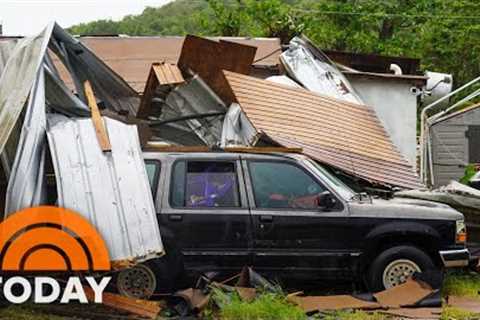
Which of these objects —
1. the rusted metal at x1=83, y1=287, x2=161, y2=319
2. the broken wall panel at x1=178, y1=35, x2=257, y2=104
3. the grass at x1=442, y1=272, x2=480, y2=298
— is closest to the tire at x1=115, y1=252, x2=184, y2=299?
the rusted metal at x1=83, y1=287, x2=161, y2=319

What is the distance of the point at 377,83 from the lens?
46.4 ft

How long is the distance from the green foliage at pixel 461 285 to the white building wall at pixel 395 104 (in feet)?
18.6

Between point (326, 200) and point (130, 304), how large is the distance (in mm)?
2283

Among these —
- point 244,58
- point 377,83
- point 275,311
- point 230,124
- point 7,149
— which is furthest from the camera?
point 377,83

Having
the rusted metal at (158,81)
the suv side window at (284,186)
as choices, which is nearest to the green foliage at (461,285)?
the suv side window at (284,186)

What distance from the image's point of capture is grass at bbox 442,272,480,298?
809 centimetres

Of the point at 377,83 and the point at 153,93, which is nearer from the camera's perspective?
the point at 153,93

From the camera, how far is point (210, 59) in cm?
1004

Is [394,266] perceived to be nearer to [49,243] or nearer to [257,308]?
[257,308]

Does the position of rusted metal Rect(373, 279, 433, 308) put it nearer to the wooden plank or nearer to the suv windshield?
the suv windshield

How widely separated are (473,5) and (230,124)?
81.5 feet

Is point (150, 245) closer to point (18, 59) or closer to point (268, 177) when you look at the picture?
point (268, 177)

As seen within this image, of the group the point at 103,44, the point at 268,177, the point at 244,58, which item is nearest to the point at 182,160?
the point at 268,177

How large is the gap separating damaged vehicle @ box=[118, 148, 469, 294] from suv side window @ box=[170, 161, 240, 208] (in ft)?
0.04
